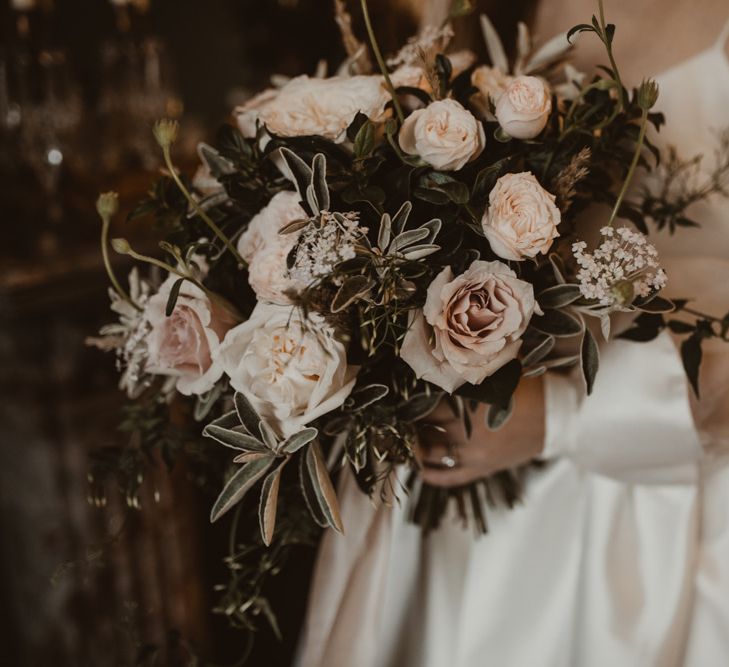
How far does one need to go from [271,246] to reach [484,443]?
1.32 ft

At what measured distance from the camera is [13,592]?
4.86 feet

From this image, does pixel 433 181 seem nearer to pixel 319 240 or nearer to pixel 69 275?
pixel 319 240

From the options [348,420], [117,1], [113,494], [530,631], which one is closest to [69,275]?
[113,494]

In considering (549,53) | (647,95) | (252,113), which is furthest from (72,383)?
(647,95)

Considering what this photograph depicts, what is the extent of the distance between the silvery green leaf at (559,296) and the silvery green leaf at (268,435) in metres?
0.28

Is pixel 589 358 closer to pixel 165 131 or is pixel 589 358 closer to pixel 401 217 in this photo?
pixel 401 217

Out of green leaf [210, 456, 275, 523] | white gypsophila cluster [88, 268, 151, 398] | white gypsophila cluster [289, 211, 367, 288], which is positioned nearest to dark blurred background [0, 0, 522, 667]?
white gypsophila cluster [88, 268, 151, 398]

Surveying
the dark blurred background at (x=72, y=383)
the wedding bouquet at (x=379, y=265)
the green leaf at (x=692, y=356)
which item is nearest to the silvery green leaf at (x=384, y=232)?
the wedding bouquet at (x=379, y=265)

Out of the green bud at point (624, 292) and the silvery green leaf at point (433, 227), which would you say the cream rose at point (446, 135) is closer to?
the silvery green leaf at point (433, 227)

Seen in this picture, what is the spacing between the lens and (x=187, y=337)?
702 mm

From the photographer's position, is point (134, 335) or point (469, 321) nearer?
point (469, 321)

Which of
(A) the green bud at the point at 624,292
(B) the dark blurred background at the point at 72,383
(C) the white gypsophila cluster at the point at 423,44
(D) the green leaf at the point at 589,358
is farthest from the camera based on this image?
(B) the dark blurred background at the point at 72,383

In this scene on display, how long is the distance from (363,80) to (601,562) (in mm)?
670

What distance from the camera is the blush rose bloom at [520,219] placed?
2.06 feet
